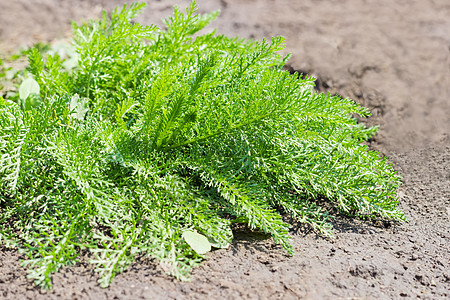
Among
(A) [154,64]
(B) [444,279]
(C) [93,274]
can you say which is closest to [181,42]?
(A) [154,64]

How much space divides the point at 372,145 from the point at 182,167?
1.53 metres

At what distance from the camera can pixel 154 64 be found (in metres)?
2.38

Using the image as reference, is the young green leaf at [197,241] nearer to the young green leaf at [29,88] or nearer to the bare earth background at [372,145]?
the bare earth background at [372,145]

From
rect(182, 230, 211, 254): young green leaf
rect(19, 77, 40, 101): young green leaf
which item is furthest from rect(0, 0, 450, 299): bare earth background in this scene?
rect(19, 77, 40, 101): young green leaf

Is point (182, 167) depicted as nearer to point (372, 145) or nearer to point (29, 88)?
point (29, 88)

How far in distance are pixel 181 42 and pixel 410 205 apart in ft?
4.77

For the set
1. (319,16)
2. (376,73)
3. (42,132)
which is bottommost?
(42,132)

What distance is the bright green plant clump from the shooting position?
5.60 ft

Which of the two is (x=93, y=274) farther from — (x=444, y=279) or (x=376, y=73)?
(x=376, y=73)

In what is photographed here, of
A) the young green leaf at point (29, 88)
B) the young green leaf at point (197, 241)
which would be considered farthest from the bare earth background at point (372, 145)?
the young green leaf at point (29, 88)

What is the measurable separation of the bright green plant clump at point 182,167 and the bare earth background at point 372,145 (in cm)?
8

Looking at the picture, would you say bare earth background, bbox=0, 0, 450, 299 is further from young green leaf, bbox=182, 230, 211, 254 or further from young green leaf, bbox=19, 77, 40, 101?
young green leaf, bbox=19, 77, 40, 101

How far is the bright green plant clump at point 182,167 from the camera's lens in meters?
1.71

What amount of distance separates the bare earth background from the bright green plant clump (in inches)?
3.1
